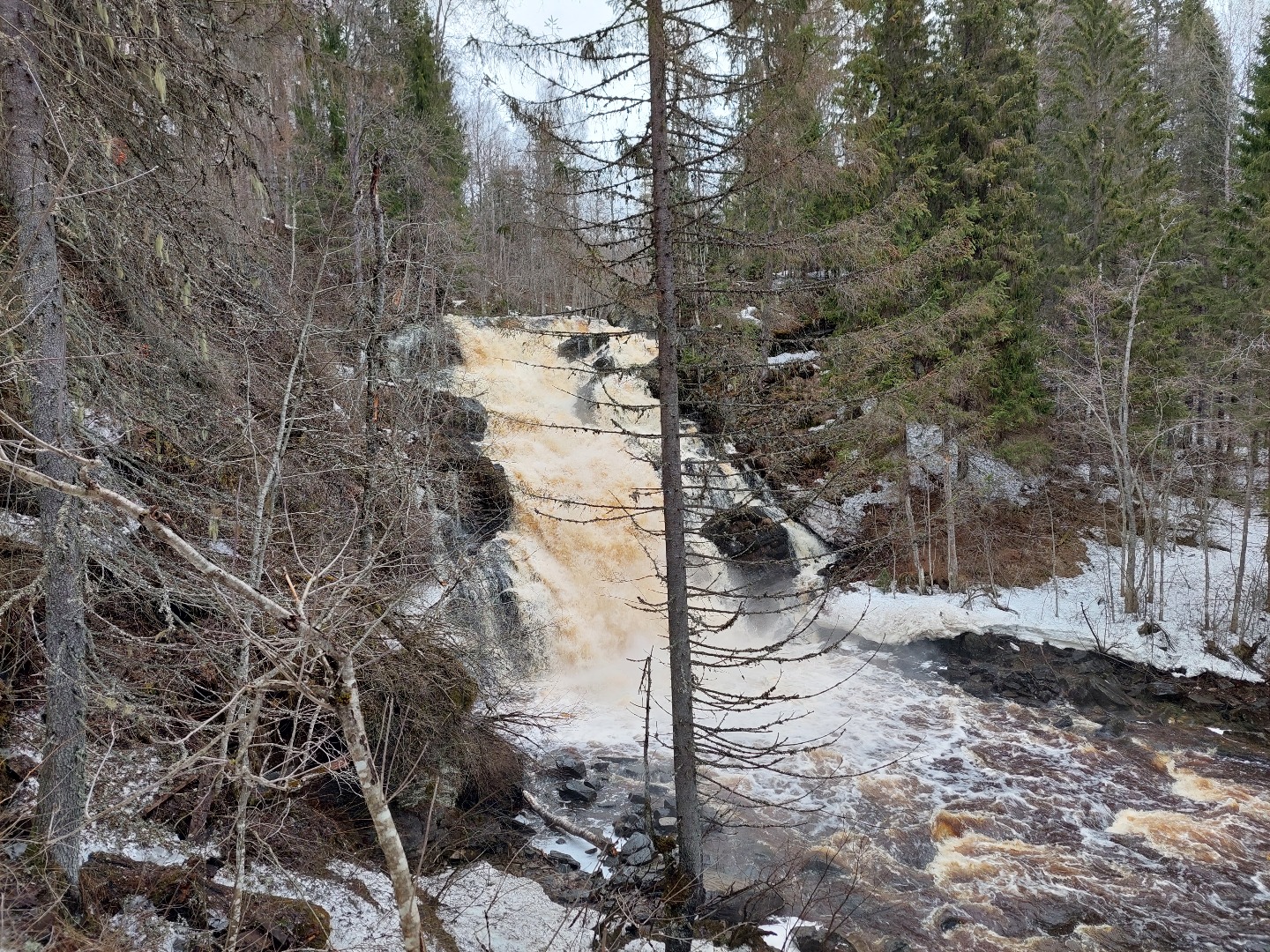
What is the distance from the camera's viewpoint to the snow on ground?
13172 mm

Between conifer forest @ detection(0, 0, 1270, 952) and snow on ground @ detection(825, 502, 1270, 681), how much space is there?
5.6 inches

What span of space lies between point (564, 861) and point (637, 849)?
2.65 feet

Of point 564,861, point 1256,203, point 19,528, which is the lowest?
point 564,861

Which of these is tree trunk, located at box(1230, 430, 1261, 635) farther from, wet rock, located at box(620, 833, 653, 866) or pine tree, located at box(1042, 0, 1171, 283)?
wet rock, located at box(620, 833, 653, 866)

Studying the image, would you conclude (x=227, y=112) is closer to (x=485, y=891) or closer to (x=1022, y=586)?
(x=485, y=891)

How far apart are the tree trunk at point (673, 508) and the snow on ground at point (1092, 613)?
7.90 metres

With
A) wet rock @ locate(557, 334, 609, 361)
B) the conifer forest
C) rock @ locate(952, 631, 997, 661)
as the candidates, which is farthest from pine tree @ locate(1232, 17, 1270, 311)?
wet rock @ locate(557, 334, 609, 361)

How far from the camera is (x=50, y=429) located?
12.9 ft

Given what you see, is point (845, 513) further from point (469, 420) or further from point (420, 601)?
point (420, 601)

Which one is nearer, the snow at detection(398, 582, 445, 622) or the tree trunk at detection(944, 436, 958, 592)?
the snow at detection(398, 582, 445, 622)

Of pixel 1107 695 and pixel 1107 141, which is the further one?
pixel 1107 141

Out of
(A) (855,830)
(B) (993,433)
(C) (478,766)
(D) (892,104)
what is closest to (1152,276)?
(B) (993,433)

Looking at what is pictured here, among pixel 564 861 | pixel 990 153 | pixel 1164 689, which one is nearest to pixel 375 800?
pixel 564 861

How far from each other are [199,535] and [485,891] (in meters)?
4.25
